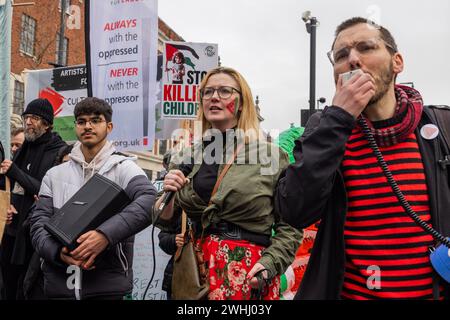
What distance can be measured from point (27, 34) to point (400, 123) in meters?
27.9

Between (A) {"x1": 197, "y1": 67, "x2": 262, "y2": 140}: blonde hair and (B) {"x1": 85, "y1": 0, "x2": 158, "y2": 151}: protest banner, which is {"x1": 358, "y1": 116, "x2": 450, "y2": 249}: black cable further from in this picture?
(B) {"x1": 85, "y1": 0, "x2": 158, "y2": 151}: protest banner

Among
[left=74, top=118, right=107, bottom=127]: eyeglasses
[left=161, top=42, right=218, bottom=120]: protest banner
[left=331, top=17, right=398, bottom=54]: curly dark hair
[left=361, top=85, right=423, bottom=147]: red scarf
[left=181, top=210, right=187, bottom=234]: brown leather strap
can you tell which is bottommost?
[left=181, top=210, right=187, bottom=234]: brown leather strap

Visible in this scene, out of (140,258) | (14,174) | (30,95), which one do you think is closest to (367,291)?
(14,174)

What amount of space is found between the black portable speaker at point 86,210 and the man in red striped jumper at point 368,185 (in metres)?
1.56

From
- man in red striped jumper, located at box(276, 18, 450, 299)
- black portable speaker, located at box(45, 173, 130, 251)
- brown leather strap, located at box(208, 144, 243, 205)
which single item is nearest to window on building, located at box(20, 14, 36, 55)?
black portable speaker, located at box(45, 173, 130, 251)

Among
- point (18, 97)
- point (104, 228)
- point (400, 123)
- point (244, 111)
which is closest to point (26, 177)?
point (104, 228)

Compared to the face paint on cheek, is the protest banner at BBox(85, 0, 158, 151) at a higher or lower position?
higher

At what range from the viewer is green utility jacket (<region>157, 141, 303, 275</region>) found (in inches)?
107

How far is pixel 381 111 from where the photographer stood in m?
1.97

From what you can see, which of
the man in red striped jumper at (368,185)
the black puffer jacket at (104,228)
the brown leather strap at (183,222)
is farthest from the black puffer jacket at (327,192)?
the black puffer jacket at (104,228)

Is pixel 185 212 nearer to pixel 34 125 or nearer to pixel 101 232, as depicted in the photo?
pixel 101 232

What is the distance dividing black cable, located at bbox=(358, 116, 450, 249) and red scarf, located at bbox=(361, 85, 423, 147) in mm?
24

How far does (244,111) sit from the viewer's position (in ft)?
10.3

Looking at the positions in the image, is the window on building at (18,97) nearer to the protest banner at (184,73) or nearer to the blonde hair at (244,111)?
the protest banner at (184,73)
